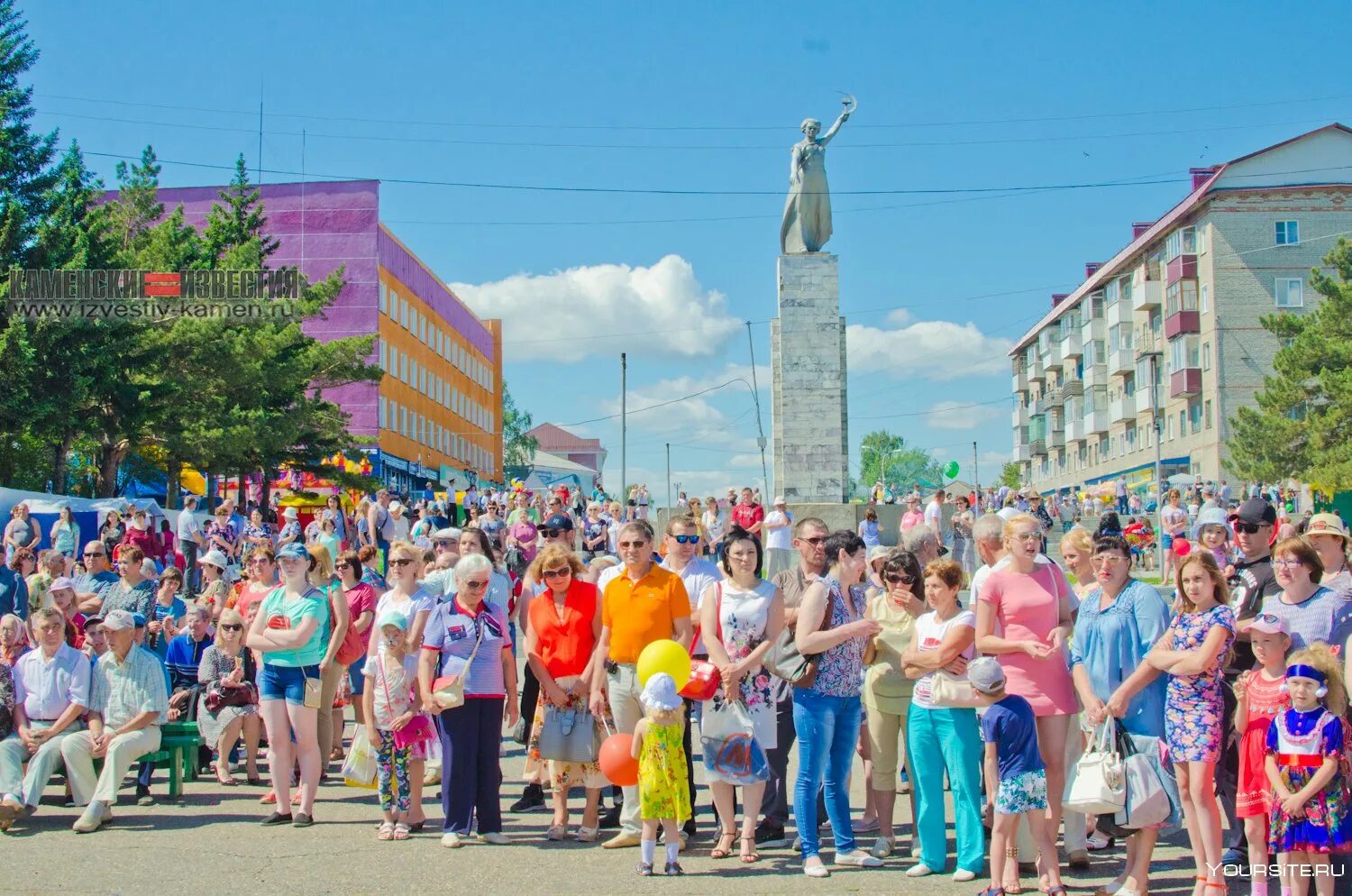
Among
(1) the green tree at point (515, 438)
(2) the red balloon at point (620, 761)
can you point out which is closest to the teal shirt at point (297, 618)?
(2) the red balloon at point (620, 761)

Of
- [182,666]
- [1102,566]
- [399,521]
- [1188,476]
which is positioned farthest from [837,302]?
[1188,476]

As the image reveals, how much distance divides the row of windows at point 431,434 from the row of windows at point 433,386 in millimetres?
1303

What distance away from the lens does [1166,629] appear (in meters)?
6.37

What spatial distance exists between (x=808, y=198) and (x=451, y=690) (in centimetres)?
2178

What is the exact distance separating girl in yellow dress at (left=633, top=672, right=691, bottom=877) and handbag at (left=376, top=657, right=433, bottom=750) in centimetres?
153

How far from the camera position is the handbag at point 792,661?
6836 millimetres

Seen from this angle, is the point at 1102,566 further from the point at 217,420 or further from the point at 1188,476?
the point at 1188,476

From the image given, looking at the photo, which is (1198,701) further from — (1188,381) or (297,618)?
(1188,381)

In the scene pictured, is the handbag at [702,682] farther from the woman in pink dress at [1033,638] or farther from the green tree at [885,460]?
the green tree at [885,460]

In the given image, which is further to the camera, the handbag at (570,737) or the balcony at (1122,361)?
the balcony at (1122,361)

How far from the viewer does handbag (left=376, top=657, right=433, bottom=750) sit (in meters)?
7.67

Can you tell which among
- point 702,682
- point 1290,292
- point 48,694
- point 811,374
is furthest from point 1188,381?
point 48,694

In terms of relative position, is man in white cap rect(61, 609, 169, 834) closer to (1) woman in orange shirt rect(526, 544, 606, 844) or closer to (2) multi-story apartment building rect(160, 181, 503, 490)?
(1) woman in orange shirt rect(526, 544, 606, 844)

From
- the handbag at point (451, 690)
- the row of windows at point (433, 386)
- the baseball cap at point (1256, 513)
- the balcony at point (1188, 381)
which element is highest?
the row of windows at point (433, 386)
